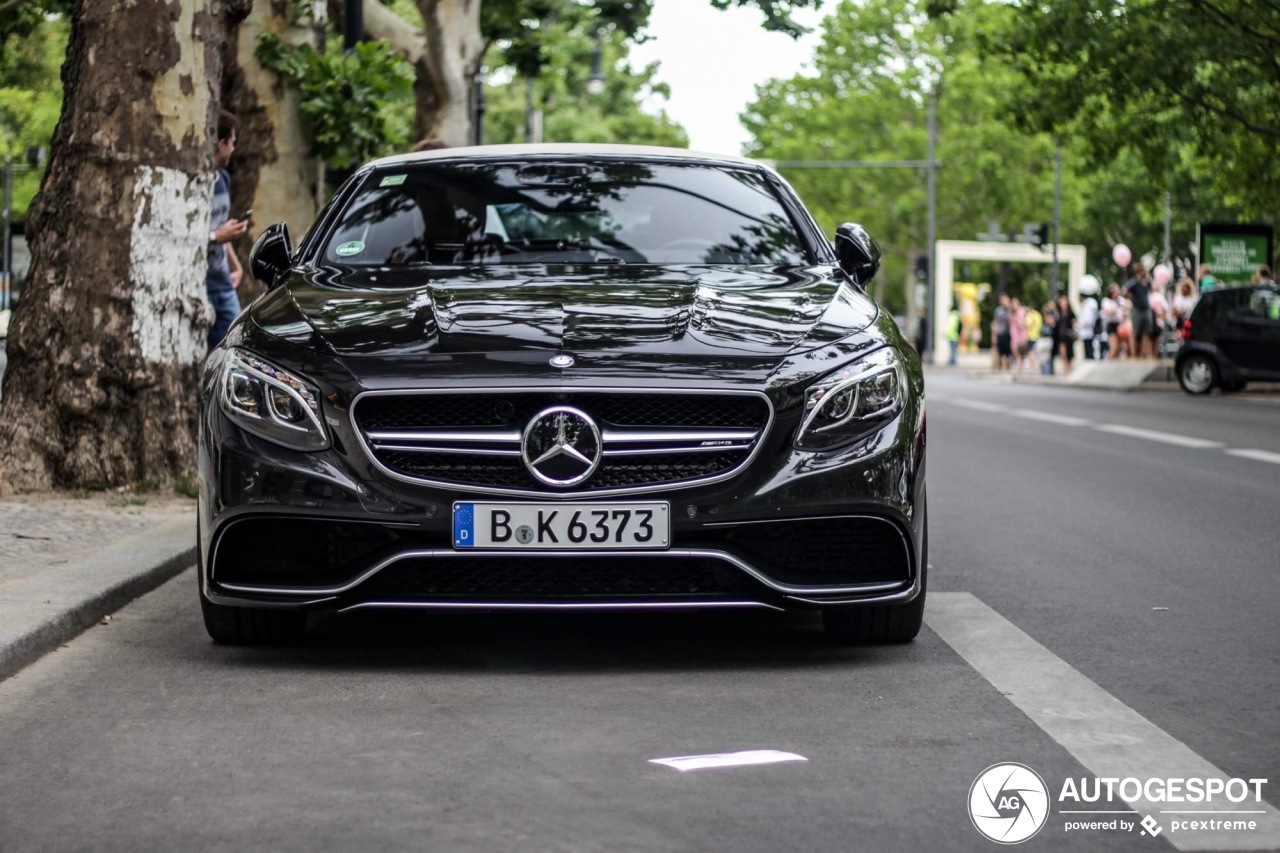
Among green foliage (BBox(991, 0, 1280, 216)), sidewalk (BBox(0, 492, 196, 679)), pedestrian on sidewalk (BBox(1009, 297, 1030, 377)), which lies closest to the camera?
sidewalk (BBox(0, 492, 196, 679))

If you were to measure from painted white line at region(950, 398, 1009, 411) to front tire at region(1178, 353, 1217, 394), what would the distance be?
4.66 metres

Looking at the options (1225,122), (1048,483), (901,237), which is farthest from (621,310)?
(901,237)

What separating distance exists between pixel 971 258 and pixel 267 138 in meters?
47.3

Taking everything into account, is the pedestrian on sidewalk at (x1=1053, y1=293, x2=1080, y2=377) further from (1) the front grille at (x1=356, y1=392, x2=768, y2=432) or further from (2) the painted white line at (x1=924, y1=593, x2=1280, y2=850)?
(1) the front grille at (x1=356, y1=392, x2=768, y2=432)

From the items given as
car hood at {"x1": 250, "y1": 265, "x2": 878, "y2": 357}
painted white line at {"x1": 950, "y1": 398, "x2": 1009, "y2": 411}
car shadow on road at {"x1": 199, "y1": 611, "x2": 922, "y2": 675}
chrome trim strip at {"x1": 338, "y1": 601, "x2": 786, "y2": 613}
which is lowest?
painted white line at {"x1": 950, "y1": 398, "x2": 1009, "y2": 411}

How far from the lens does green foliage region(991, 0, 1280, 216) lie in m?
28.6

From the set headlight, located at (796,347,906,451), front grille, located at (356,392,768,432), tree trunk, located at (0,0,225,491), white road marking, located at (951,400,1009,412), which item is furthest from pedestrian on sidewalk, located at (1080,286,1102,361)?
front grille, located at (356,392,768,432)

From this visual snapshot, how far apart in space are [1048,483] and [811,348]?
7.54 meters

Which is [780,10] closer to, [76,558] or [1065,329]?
[76,558]

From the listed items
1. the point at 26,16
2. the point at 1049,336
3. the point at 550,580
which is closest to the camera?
the point at 550,580

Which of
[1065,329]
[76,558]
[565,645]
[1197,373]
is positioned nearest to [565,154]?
[565,645]

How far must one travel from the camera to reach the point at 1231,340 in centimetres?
3009

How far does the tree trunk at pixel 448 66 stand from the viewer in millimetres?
22953

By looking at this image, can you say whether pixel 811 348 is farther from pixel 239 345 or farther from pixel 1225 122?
pixel 1225 122
